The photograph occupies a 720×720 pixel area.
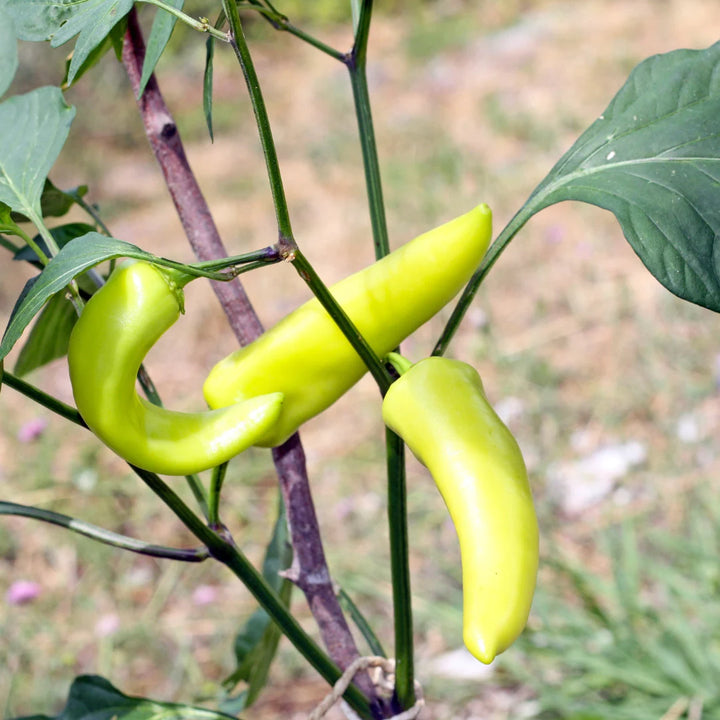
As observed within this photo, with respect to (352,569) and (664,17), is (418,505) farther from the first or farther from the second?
(664,17)

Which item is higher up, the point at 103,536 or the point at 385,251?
the point at 385,251

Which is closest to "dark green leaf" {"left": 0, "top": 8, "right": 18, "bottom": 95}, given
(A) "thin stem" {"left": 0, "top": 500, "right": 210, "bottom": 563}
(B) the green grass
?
(A) "thin stem" {"left": 0, "top": 500, "right": 210, "bottom": 563}

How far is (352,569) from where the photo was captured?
1.46 meters

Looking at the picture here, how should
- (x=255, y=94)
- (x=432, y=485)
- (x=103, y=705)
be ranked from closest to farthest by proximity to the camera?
(x=255, y=94)
(x=103, y=705)
(x=432, y=485)

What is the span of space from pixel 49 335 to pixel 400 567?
0.28 meters

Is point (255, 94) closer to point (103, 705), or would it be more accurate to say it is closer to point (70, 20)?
point (70, 20)

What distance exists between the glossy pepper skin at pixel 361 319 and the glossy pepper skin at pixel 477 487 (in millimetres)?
45

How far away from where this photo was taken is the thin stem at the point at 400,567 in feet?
1.61

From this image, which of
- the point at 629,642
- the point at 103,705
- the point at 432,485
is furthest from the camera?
the point at 432,485

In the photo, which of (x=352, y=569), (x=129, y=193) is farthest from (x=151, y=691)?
(x=129, y=193)

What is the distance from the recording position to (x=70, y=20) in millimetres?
401

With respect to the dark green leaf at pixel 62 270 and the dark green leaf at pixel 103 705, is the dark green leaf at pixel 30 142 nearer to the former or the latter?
the dark green leaf at pixel 62 270

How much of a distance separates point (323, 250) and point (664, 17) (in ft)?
7.04

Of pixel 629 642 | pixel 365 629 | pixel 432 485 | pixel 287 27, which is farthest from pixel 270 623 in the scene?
pixel 432 485
